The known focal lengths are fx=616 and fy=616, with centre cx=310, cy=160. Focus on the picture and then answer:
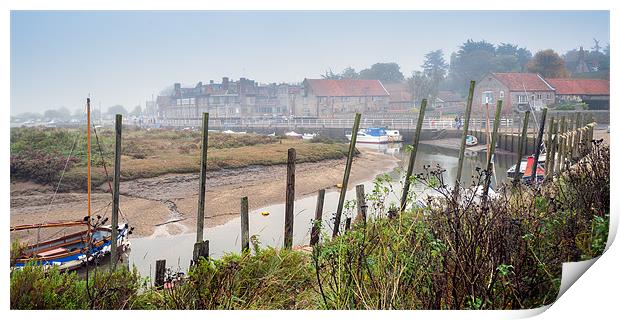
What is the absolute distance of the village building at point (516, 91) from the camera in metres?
6.62

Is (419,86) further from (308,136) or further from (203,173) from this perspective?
(203,173)

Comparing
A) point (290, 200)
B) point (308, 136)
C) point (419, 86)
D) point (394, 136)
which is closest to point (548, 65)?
point (419, 86)

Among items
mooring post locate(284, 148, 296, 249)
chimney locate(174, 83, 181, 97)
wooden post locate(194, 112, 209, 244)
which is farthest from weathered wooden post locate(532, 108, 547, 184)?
chimney locate(174, 83, 181, 97)

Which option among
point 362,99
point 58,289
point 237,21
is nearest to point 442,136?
point 362,99

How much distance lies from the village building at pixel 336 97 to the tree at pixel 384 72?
66mm

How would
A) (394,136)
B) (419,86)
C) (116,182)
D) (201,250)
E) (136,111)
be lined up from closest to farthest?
(116,182) < (201,250) < (136,111) < (419,86) < (394,136)

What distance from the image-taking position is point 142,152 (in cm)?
679

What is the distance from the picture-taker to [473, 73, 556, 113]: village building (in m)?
6.62

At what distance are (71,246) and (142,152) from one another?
1865mm

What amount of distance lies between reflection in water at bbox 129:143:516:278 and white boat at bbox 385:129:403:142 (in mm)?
146

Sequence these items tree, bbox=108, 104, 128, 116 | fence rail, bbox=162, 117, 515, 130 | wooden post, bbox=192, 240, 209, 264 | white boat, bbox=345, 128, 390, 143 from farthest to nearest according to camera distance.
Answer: white boat, bbox=345, 128, 390, 143 → fence rail, bbox=162, 117, 515, 130 → tree, bbox=108, 104, 128, 116 → wooden post, bbox=192, 240, 209, 264

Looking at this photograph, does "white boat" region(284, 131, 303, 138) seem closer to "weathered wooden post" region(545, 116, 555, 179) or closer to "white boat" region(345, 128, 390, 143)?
"white boat" region(345, 128, 390, 143)

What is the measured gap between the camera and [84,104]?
5523 millimetres
